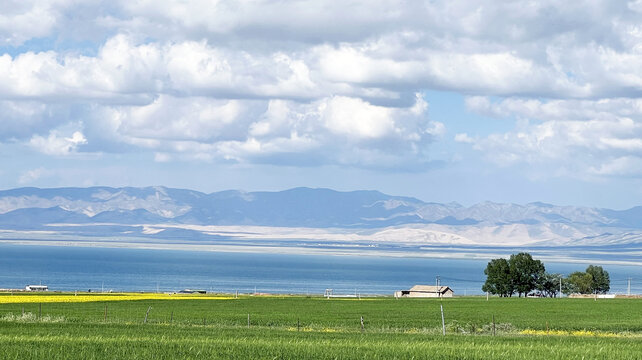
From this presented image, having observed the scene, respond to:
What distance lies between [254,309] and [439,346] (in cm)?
4626

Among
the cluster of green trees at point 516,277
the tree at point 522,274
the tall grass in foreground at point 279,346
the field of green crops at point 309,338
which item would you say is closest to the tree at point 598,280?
the cluster of green trees at point 516,277

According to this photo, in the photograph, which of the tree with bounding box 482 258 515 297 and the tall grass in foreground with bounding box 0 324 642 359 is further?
A: the tree with bounding box 482 258 515 297

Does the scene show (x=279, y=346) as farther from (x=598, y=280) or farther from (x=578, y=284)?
(x=598, y=280)

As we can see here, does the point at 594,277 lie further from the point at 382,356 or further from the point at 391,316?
the point at 382,356

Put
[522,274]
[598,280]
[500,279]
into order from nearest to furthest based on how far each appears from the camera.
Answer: [500,279] → [522,274] → [598,280]

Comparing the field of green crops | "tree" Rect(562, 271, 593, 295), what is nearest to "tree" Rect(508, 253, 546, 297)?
"tree" Rect(562, 271, 593, 295)

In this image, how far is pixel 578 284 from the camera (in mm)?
186875

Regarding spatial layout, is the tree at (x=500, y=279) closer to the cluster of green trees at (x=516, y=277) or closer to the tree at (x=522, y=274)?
the cluster of green trees at (x=516, y=277)

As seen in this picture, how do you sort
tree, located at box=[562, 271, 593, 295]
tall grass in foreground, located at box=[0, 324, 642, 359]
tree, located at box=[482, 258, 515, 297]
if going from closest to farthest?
1. tall grass in foreground, located at box=[0, 324, 642, 359]
2. tree, located at box=[482, 258, 515, 297]
3. tree, located at box=[562, 271, 593, 295]

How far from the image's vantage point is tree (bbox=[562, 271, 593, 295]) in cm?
18675

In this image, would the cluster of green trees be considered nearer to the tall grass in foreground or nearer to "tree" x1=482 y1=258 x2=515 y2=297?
"tree" x1=482 y1=258 x2=515 y2=297

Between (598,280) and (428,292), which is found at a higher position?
(598,280)

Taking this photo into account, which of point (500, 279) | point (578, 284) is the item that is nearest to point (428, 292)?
point (500, 279)

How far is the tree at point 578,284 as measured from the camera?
186750mm
